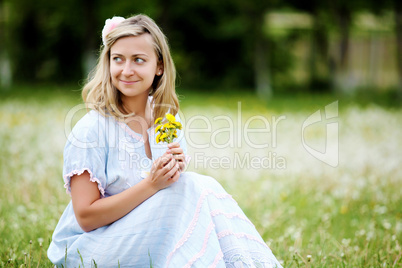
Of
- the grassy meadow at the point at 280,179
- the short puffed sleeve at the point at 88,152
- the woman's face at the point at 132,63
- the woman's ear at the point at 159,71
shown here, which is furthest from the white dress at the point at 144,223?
the grassy meadow at the point at 280,179

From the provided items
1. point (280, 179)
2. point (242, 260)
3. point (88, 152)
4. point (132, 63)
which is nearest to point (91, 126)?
point (88, 152)

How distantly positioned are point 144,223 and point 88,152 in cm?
50

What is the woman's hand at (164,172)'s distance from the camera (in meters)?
2.33

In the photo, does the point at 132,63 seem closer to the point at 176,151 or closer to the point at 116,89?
the point at 116,89

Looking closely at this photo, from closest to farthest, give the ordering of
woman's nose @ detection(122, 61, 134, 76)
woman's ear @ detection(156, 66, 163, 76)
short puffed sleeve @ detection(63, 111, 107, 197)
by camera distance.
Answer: short puffed sleeve @ detection(63, 111, 107, 197) < woman's nose @ detection(122, 61, 134, 76) < woman's ear @ detection(156, 66, 163, 76)

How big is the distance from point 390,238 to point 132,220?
240 centimetres

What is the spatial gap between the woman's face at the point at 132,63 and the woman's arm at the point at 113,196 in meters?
0.56

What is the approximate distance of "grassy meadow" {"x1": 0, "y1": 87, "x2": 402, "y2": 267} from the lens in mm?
3494

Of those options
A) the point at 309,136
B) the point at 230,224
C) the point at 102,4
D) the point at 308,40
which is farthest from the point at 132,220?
the point at 308,40

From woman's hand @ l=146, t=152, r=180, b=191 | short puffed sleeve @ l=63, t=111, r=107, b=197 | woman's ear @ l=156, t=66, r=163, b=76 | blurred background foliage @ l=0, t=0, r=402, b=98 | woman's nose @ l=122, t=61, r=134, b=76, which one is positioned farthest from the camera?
blurred background foliage @ l=0, t=0, r=402, b=98

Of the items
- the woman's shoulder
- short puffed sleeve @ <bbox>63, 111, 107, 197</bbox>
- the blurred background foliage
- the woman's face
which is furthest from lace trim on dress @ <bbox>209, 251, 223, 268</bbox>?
the blurred background foliage

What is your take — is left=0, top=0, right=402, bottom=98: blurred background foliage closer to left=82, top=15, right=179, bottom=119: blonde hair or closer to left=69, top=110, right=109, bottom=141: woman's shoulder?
left=82, top=15, right=179, bottom=119: blonde hair

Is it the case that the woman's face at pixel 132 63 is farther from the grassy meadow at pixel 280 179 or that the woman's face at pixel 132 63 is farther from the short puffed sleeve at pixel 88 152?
the grassy meadow at pixel 280 179

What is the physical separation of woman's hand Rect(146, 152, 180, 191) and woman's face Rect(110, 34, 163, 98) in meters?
0.56
